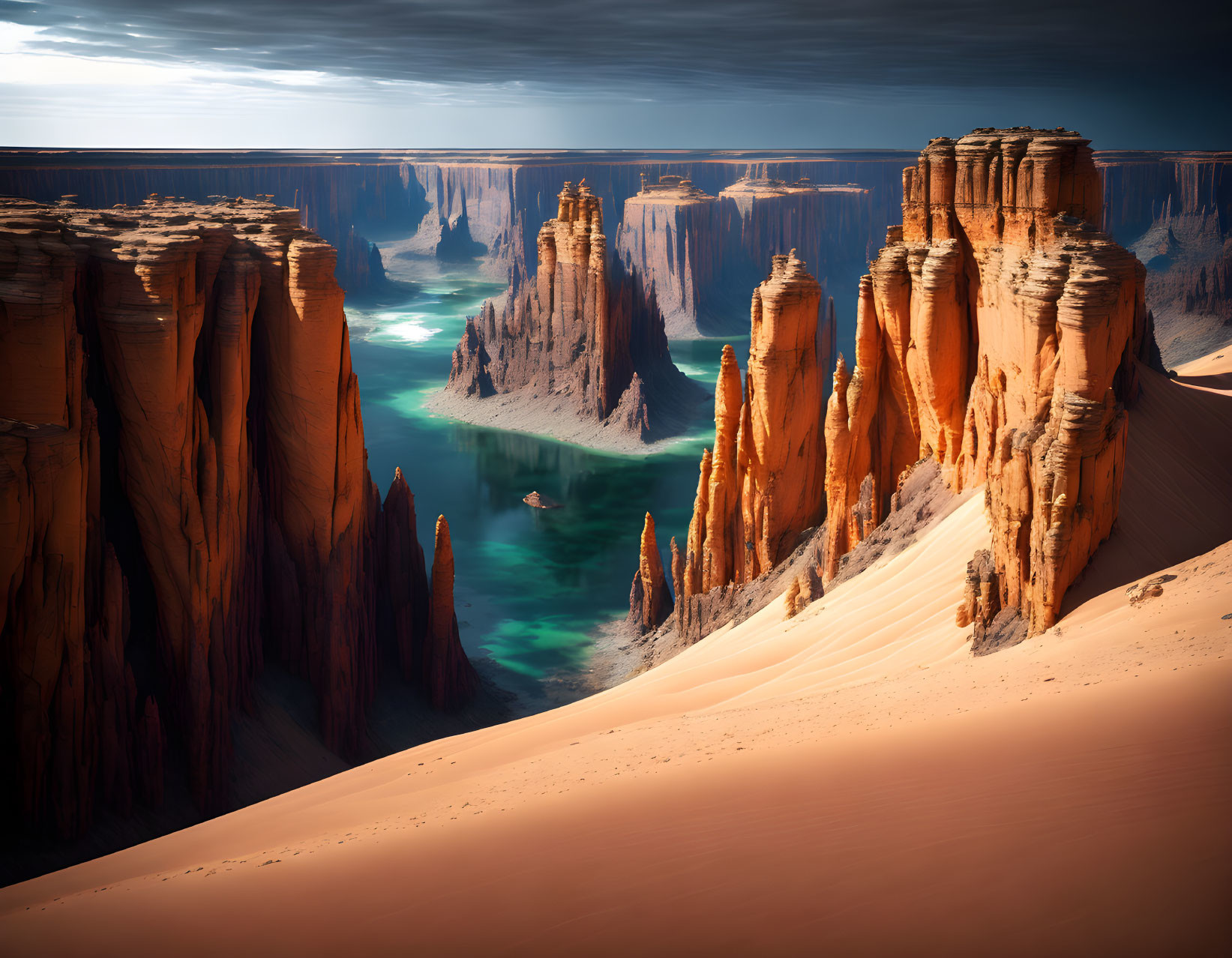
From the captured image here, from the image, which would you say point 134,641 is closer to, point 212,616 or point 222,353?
point 212,616

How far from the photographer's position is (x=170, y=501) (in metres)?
16.5

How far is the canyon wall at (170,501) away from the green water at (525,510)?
7409 mm

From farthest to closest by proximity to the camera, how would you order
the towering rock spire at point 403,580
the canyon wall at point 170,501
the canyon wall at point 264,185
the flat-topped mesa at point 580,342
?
1. the canyon wall at point 264,185
2. the flat-topped mesa at point 580,342
3. the towering rock spire at point 403,580
4. the canyon wall at point 170,501

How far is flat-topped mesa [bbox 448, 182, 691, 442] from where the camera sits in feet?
179

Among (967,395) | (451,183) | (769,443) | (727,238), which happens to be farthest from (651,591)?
(451,183)

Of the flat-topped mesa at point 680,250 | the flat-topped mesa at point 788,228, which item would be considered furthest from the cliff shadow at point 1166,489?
the flat-topped mesa at point 788,228

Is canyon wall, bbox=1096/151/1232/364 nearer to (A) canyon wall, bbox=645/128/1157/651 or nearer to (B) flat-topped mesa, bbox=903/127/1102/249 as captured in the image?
(A) canyon wall, bbox=645/128/1157/651

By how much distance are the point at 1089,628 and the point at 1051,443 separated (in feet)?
7.05

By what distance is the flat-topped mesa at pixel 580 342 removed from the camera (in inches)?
2153

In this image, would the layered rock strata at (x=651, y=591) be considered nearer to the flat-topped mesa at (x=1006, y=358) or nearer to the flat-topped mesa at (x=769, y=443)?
the flat-topped mesa at (x=769, y=443)

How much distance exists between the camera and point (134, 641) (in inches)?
672

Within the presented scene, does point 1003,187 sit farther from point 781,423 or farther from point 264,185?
point 264,185

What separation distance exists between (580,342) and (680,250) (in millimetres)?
28351

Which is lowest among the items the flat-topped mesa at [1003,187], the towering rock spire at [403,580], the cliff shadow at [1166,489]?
the towering rock spire at [403,580]
